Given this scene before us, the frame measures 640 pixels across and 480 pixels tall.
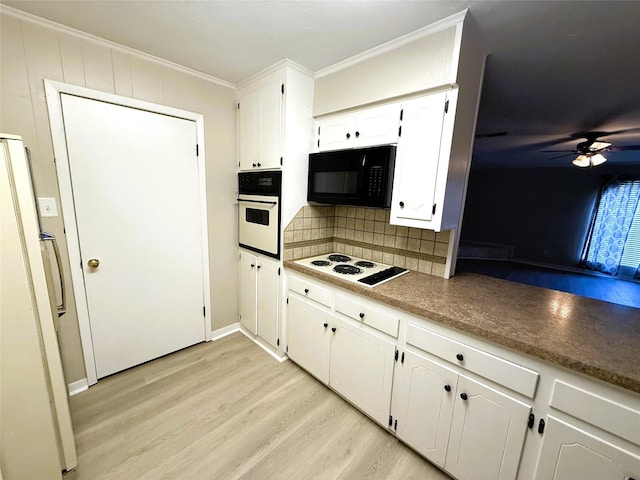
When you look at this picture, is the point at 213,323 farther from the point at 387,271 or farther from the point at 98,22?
the point at 98,22

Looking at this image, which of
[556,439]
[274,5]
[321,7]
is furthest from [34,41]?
[556,439]

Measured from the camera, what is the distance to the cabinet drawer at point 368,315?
1464mm

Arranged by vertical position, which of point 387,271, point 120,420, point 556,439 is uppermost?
point 387,271

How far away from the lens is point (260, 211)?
223 cm

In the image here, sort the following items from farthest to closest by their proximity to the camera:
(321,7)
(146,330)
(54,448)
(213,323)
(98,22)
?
(213,323), (146,330), (98,22), (321,7), (54,448)

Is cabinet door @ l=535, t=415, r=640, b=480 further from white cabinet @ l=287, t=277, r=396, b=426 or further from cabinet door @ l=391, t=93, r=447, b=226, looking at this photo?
cabinet door @ l=391, t=93, r=447, b=226

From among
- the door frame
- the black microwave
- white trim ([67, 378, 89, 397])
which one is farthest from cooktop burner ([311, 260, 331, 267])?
white trim ([67, 378, 89, 397])

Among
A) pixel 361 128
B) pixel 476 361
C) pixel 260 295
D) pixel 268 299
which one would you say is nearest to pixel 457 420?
pixel 476 361

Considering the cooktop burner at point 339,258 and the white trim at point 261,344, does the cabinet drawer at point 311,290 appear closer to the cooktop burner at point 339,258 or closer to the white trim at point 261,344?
the cooktop burner at point 339,258

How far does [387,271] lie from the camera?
1904 mm

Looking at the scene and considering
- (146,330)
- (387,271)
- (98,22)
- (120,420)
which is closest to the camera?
(98,22)

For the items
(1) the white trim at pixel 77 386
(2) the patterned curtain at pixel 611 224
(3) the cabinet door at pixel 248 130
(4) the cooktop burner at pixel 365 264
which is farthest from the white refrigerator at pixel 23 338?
(2) the patterned curtain at pixel 611 224

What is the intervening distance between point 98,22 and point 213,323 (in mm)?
2324

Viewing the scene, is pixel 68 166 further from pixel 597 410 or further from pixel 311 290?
pixel 597 410
